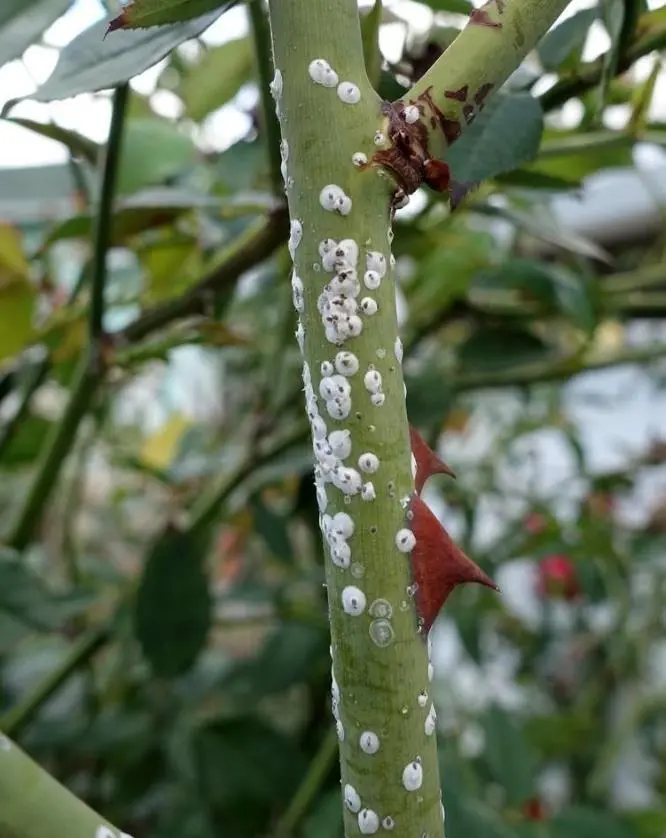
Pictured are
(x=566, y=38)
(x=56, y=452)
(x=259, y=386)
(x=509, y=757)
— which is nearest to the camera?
(x=566, y=38)

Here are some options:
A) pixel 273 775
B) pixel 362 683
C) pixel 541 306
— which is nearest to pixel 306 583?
pixel 273 775

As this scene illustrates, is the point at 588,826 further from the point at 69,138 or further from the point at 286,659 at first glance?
the point at 69,138

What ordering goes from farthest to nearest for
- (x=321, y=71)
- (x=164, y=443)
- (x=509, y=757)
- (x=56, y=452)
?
(x=164, y=443) < (x=509, y=757) < (x=56, y=452) < (x=321, y=71)

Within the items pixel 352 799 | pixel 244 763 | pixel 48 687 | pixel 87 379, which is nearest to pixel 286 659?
pixel 244 763

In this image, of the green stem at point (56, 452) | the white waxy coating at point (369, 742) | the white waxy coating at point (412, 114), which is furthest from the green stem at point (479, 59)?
the green stem at point (56, 452)

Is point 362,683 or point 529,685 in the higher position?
point 362,683

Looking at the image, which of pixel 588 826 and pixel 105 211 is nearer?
pixel 105 211

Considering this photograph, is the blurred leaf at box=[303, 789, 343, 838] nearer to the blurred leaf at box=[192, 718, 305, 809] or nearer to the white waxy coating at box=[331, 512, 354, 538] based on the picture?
the blurred leaf at box=[192, 718, 305, 809]

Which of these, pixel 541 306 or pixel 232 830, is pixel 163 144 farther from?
pixel 232 830
